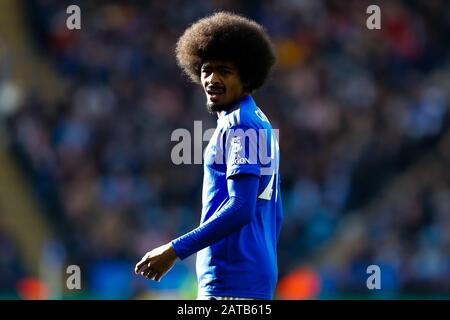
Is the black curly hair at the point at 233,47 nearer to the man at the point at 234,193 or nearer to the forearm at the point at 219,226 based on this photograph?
the man at the point at 234,193

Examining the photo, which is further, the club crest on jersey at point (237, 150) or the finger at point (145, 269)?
the club crest on jersey at point (237, 150)

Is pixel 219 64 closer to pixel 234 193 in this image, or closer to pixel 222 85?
pixel 222 85

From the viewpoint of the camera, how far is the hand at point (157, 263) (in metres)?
4.79

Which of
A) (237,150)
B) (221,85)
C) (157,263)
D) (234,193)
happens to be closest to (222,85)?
(221,85)

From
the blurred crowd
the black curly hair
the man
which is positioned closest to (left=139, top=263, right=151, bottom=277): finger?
the man

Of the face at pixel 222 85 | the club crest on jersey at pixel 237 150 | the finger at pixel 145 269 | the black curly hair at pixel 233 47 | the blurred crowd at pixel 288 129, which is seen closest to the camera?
the finger at pixel 145 269

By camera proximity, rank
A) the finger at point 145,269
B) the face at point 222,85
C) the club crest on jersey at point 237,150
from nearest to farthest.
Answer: the finger at point 145,269
the club crest on jersey at point 237,150
the face at point 222,85

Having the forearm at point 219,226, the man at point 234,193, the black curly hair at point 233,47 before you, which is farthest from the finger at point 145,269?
the black curly hair at point 233,47

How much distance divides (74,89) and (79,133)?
94 centimetres

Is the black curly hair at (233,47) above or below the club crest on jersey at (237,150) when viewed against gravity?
above

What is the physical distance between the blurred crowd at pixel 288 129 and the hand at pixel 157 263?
23.5 ft

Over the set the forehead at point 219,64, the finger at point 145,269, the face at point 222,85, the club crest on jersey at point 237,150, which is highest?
the forehead at point 219,64

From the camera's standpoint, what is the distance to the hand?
4.79m
